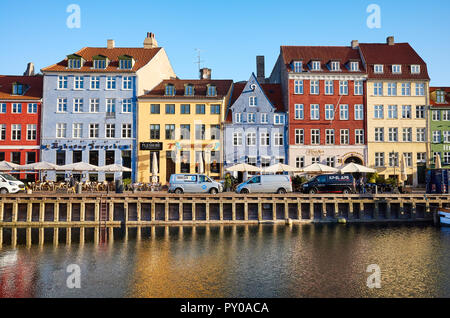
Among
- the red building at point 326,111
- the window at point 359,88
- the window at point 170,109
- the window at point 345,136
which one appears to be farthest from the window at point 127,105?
the window at point 359,88

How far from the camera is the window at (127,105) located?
52031mm

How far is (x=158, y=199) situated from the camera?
35.2 metres

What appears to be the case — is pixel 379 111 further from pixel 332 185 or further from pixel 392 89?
pixel 332 185

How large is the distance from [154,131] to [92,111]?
8319 mm

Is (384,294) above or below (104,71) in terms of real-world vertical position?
below

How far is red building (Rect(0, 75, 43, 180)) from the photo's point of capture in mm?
51000

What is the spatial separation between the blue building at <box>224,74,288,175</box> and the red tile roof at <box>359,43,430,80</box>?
1390 centimetres

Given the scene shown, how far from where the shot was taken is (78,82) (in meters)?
52.2

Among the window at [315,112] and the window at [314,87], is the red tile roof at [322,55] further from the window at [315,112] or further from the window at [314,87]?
the window at [315,112]

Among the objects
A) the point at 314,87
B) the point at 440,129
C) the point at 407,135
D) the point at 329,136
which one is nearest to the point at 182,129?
the point at 314,87

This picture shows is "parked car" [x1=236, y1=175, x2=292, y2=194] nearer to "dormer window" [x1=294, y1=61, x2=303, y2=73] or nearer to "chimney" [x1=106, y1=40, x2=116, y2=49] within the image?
"dormer window" [x1=294, y1=61, x2=303, y2=73]
